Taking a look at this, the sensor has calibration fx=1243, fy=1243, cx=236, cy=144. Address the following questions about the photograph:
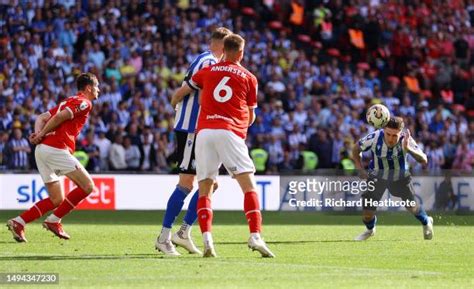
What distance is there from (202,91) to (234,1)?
68.0 feet

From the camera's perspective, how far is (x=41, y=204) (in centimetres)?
1557

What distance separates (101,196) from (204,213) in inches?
464

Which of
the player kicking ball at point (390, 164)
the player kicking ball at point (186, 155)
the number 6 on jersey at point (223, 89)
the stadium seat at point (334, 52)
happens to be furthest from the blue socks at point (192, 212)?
the stadium seat at point (334, 52)

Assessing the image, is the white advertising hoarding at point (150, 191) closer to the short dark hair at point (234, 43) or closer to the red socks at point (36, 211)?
the red socks at point (36, 211)

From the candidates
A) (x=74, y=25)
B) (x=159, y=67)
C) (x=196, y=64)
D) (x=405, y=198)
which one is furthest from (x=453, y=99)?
(x=196, y=64)

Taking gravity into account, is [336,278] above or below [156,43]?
below

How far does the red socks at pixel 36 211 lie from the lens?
50.5 feet

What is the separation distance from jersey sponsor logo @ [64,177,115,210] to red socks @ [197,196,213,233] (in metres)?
11.6

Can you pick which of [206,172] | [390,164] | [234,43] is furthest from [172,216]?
[390,164]

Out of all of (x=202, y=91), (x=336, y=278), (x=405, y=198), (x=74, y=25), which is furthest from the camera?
(x=74, y=25)

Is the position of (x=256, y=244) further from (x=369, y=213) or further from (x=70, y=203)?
(x=369, y=213)

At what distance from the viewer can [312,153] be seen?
28156 mm

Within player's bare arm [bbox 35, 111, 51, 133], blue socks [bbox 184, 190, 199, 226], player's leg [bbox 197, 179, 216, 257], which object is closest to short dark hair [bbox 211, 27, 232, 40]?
player's leg [bbox 197, 179, 216, 257]

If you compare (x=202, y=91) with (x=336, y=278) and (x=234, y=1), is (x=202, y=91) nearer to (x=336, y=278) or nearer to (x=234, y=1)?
(x=336, y=278)
